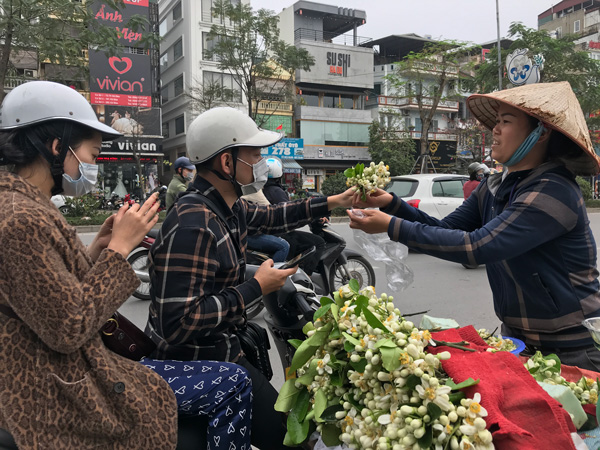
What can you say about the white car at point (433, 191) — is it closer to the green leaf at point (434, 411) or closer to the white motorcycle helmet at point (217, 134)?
the white motorcycle helmet at point (217, 134)

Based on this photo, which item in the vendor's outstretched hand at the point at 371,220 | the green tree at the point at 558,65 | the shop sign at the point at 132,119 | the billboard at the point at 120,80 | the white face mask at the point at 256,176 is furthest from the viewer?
the shop sign at the point at 132,119

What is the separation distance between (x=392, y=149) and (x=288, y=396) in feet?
103

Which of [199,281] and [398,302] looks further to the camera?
[398,302]

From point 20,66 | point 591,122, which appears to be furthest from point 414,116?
point 20,66

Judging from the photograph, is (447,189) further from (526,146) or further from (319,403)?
(319,403)

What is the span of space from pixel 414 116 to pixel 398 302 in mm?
33092

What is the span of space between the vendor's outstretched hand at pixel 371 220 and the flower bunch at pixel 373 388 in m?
0.45

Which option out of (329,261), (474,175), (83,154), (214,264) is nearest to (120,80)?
(474,175)

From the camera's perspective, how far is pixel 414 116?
36562 mm

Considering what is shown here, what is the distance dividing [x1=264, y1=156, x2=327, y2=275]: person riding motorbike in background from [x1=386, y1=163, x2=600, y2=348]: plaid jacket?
10.3 feet

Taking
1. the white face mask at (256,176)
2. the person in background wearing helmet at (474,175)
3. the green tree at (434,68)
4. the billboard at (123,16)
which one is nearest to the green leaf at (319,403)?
the white face mask at (256,176)

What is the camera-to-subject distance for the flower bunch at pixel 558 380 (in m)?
1.30

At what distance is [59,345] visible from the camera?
1.21 metres

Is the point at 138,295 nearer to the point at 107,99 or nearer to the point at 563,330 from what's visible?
the point at 563,330
